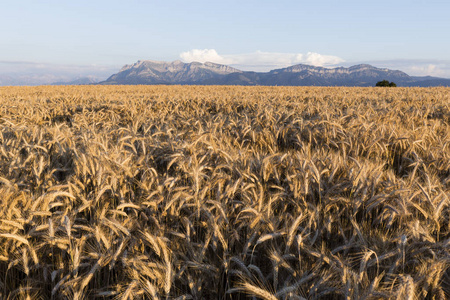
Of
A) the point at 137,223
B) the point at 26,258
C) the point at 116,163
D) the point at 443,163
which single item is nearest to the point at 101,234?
the point at 137,223

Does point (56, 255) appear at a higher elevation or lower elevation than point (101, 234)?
lower

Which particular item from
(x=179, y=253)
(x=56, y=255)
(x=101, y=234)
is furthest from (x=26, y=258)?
(x=179, y=253)

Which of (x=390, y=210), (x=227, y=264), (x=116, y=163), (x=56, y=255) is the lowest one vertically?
(x=56, y=255)

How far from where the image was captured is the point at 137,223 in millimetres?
1703

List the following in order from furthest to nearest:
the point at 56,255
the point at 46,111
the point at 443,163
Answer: the point at 46,111, the point at 443,163, the point at 56,255

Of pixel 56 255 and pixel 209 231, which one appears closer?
pixel 209 231

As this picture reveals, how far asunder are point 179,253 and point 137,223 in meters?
0.38

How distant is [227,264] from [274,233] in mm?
279

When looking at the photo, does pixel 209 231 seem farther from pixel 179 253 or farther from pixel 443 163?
pixel 443 163

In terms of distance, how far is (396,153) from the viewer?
350 cm

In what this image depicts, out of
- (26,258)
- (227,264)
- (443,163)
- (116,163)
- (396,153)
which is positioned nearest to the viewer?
(227,264)

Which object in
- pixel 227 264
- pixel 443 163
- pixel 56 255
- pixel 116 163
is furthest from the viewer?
pixel 443 163

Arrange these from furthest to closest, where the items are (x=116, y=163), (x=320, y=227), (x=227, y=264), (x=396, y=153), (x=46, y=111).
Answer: (x=46, y=111) < (x=396, y=153) < (x=116, y=163) < (x=320, y=227) < (x=227, y=264)

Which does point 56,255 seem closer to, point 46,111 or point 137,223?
point 137,223
